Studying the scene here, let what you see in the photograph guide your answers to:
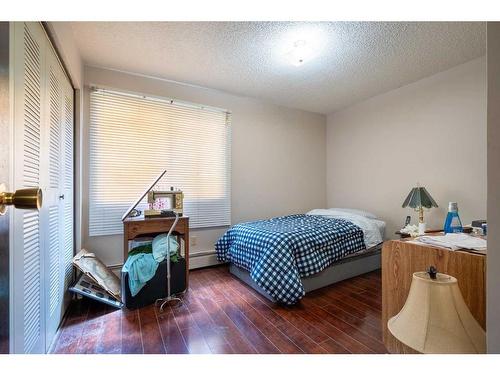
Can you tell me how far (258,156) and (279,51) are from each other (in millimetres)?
1526

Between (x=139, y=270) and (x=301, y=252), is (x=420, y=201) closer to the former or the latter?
(x=301, y=252)

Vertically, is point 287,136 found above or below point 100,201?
above

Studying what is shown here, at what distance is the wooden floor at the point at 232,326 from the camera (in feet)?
4.95

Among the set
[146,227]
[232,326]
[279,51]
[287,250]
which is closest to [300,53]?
[279,51]

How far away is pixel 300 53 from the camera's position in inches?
83.5

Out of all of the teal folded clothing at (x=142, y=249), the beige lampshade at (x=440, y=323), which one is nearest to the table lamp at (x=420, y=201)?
the beige lampshade at (x=440, y=323)

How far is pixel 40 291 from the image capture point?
1280 millimetres

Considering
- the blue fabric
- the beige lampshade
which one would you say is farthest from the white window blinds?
the beige lampshade

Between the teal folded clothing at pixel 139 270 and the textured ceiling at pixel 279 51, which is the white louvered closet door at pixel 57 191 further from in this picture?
the textured ceiling at pixel 279 51

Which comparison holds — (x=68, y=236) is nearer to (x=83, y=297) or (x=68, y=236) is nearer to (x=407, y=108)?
(x=83, y=297)

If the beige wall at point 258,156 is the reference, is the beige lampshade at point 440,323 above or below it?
below

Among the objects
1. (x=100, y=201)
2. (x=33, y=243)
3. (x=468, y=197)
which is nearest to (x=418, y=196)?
(x=468, y=197)

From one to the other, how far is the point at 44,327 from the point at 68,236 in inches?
32.7

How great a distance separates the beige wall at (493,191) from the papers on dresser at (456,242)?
0.62 meters
